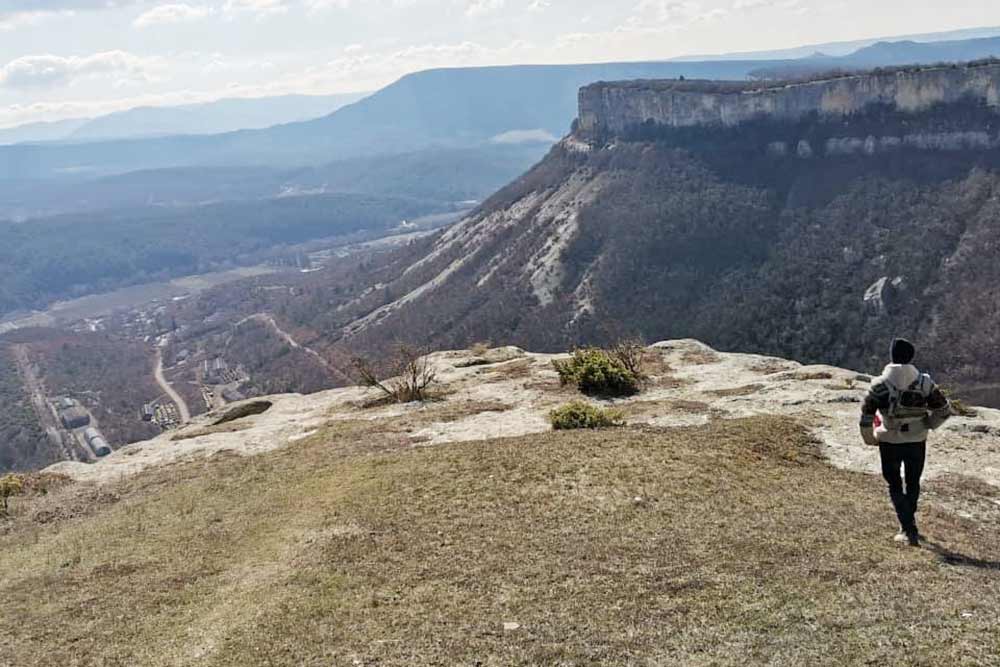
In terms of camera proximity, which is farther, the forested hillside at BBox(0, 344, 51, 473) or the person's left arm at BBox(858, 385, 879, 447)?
the forested hillside at BBox(0, 344, 51, 473)

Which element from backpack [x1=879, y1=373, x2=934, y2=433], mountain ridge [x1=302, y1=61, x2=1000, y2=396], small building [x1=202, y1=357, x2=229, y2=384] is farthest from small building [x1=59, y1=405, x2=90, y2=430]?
backpack [x1=879, y1=373, x2=934, y2=433]

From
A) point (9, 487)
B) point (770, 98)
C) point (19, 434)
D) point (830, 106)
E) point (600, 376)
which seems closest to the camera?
point (9, 487)

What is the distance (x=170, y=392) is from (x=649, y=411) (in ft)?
371

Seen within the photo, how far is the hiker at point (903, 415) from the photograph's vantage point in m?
12.2

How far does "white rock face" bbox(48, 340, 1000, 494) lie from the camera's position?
64.0 feet

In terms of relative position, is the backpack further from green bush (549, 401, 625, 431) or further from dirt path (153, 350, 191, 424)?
dirt path (153, 350, 191, 424)

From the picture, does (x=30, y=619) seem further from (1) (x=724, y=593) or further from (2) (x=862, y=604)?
(2) (x=862, y=604)

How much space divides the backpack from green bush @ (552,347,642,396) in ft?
46.8

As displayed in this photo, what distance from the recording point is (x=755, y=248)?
283 ft

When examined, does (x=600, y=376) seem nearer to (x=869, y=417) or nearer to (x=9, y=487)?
(x=869, y=417)

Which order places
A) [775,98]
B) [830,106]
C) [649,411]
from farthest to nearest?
1. [775,98]
2. [830,106]
3. [649,411]

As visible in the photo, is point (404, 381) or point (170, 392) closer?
point (404, 381)

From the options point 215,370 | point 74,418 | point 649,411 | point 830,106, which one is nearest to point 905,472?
point 649,411

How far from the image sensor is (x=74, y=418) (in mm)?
114938
